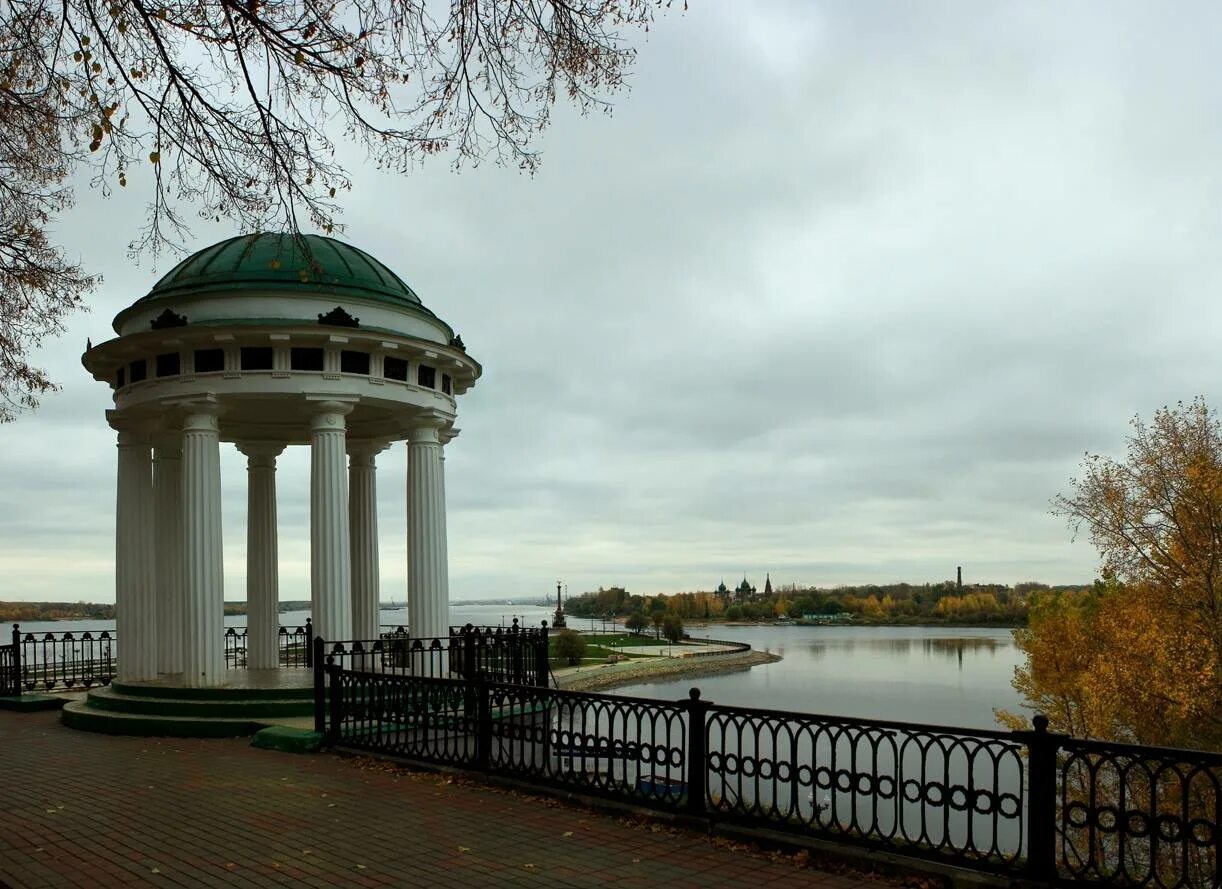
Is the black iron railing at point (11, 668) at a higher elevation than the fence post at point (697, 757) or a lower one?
lower

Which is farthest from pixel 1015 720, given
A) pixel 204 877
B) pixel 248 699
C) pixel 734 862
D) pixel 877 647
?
pixel 877 647

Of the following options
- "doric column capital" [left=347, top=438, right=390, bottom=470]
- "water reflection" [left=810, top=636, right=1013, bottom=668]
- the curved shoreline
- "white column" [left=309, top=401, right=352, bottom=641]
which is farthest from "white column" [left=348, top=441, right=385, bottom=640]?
"water reflection" [left=810, top=636, right=1013, bottom=668]

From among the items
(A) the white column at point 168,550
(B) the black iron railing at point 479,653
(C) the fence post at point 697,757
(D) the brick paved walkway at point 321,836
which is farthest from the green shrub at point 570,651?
(C) the fence post at point 697,757

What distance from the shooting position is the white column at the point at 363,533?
18.9m

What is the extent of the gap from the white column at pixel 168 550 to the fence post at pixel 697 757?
454 inches

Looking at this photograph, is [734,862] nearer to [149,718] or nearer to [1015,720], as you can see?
[149,718]

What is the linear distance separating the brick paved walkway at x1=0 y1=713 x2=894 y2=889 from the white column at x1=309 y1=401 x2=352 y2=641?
4.08 m

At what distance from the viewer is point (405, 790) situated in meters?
9.66

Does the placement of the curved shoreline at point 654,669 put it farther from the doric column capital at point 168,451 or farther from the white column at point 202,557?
the white column at point 202,557

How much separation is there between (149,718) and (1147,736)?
22957 millimetres

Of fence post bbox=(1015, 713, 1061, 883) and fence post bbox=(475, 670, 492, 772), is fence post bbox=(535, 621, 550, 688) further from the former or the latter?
fence post bbox=(1015, 713, 1061, 883)

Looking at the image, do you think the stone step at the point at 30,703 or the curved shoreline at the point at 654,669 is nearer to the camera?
the stone step at the point at 30,703

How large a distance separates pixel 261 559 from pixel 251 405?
4133mm

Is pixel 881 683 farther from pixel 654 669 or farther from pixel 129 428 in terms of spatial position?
pixel 129 428
